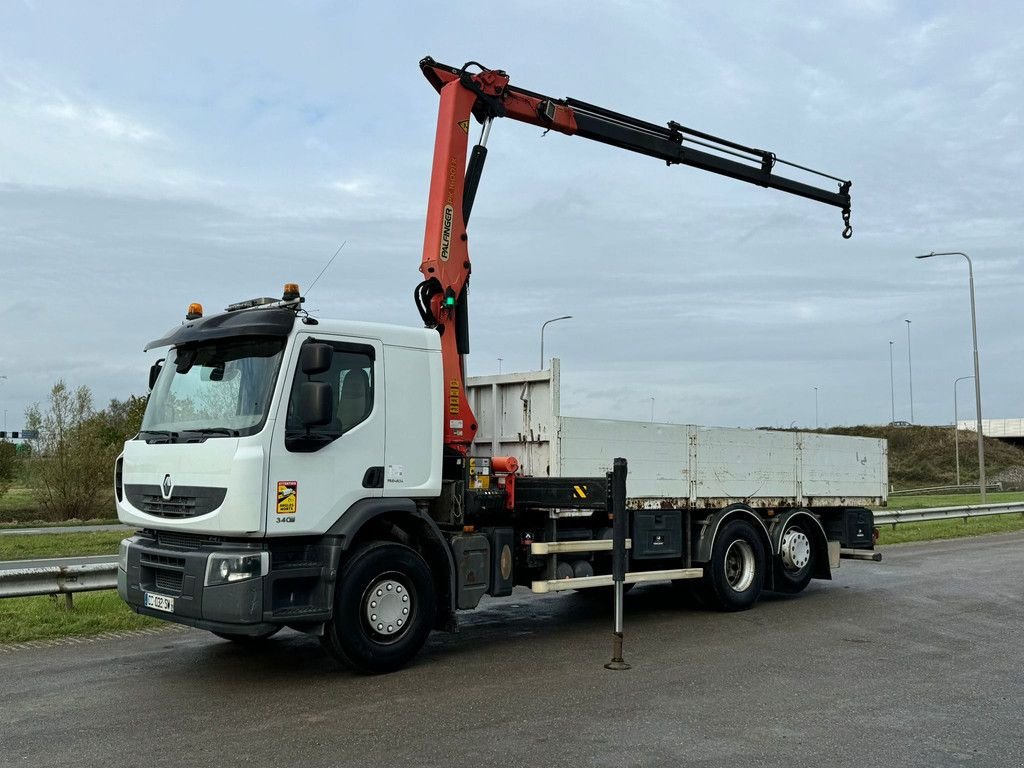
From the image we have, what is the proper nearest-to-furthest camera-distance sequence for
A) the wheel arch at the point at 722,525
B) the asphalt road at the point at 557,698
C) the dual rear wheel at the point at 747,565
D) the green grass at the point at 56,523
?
the asphalt road at the point at 557,698 < the wheel arch at the point at 722,525 < the dual rear wheel at the point at 747,565 < the green grass at the point at 56,523

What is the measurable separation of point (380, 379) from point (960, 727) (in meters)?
4.76

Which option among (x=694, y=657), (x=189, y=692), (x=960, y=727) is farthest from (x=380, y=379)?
(x=960, y=727)

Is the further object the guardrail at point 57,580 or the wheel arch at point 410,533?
the guardrail at point 57,580

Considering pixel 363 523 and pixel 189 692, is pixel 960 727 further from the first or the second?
pixel 189 692

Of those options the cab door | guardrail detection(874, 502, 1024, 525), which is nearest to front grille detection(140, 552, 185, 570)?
the cab door

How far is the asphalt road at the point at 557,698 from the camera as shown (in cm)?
533

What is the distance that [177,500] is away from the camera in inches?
279

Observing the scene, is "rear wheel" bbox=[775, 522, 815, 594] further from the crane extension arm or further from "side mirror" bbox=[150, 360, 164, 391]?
"side mirror" bbox=[150, 360, 164, 391]

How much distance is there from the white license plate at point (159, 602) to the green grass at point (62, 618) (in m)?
2.27

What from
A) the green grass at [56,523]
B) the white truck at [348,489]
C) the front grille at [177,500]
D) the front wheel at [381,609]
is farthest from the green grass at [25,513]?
the front wheel at [381,609]

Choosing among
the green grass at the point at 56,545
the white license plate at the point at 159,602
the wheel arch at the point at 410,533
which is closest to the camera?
the white license plate at the point at 159,602

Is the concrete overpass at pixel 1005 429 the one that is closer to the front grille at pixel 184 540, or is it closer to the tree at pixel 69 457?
the tree at pixel 69 457

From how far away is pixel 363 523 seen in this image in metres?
7.23

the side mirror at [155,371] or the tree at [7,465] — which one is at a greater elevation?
the side mirror at [155,371]
